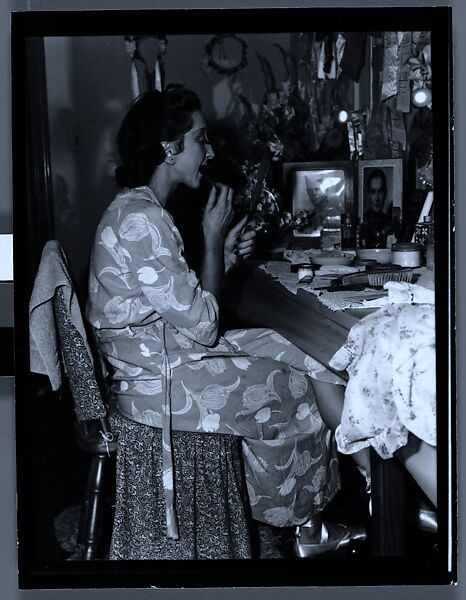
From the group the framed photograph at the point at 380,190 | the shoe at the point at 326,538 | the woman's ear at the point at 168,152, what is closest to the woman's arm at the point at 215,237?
the woman's ear at the point at 168,152

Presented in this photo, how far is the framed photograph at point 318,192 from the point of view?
1908 mm

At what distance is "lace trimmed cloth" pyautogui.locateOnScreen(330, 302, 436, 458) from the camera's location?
156 centimetres

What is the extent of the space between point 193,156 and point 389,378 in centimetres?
59

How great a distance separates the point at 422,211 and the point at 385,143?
1.08ft

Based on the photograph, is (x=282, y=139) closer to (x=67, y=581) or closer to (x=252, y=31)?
(x=252, y=31)

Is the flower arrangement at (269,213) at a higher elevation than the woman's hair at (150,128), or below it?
below

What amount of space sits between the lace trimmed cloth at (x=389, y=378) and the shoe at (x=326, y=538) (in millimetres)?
233

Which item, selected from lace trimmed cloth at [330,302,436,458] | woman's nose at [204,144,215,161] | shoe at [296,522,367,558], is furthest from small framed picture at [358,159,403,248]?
shoe at [296,522,367,558]

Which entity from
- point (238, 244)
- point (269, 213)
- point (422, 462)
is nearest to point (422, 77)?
point (269, 213)

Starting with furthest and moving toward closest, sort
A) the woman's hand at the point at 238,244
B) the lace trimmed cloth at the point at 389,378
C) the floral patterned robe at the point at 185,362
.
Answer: the woman's hand at the point at 238,244 < the floral patterned robe at the point at 185,362 < the lace trimmed cloth at the point at 389,378

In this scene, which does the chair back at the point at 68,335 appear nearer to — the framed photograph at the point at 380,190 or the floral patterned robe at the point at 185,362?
the floral patterned robe at the point at 185,362

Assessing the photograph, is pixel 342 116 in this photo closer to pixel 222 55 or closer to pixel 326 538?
pixel 222 55

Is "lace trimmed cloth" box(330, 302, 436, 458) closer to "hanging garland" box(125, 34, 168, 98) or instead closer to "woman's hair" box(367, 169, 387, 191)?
"woman's hair" box(367, 169, 387, 191)

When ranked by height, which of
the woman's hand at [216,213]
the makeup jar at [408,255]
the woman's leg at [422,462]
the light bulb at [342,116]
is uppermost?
the light bulb at [342,116]
